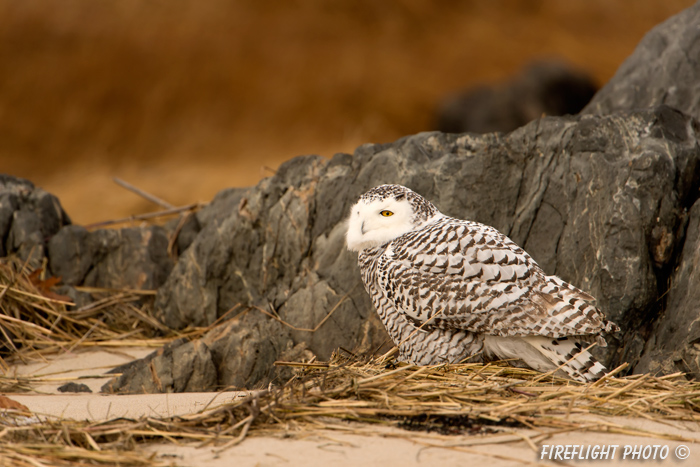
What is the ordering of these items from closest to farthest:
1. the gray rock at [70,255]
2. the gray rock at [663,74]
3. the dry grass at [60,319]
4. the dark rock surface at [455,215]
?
the dark rock surface at [455,215] < the dry grass at [60,319] < the gray rock at [663,74] < the gray rock at [70,255]

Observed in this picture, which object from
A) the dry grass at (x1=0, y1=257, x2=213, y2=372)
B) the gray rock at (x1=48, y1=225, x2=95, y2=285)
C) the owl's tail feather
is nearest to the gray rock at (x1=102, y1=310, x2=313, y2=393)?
the dry grass at (x1=0, y1=257, x2=213, y2=372)

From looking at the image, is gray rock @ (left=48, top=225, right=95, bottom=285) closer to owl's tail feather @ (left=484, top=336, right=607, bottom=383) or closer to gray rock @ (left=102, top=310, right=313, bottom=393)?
gray rock @ (left=102, top=310, right=313, bottom=393)

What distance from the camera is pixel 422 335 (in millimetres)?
3852

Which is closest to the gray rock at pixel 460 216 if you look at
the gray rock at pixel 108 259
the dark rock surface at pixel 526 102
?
the gray rock at pixel 108 259

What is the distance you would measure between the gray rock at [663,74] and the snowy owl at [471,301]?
103 inches

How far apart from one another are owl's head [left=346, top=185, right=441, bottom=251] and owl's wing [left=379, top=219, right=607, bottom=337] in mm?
235

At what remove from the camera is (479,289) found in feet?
11.8

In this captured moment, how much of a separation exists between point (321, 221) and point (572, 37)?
1761 centimetres

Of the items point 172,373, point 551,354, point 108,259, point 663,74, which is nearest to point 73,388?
point 172,373

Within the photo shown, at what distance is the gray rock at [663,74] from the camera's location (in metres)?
5.66

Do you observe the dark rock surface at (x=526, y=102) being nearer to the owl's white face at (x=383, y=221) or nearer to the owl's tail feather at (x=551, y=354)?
the owl's white face at (x=383, y=221)

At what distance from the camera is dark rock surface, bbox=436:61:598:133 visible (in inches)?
607

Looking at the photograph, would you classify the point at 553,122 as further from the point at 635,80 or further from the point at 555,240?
the point at 635,80

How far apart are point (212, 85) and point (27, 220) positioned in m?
10.9
